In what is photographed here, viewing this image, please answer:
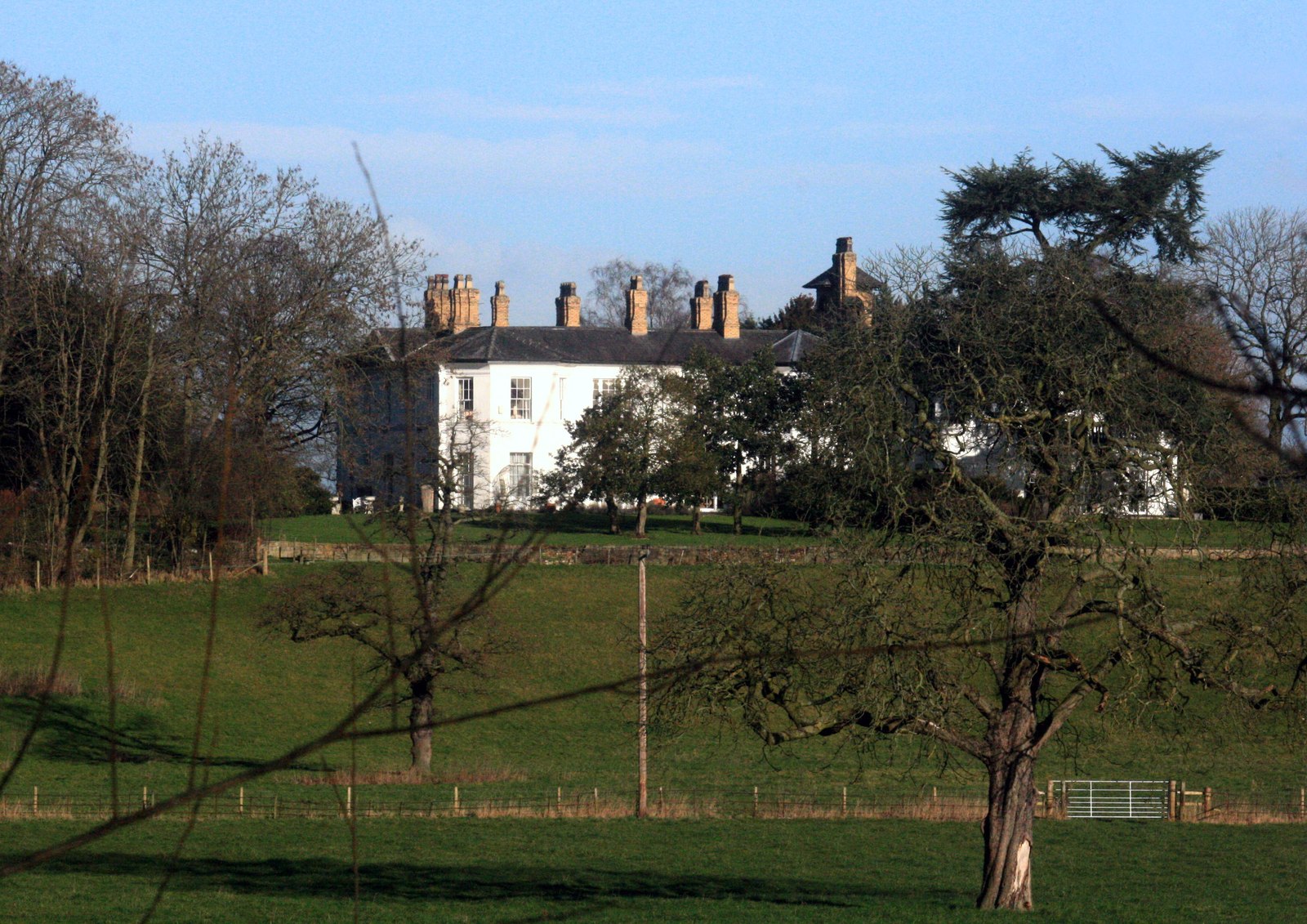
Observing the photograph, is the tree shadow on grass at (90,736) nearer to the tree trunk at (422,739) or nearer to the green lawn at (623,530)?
→ the tree trunk at (422,739)

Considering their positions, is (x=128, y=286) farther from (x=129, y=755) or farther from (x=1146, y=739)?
(x=1146, y=739)

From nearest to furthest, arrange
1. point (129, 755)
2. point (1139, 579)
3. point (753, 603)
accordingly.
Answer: point (1139, 579) < point (753, 603) < point (129, 755)

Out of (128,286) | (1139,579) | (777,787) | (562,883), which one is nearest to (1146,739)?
(777,787)

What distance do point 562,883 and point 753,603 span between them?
7067mm

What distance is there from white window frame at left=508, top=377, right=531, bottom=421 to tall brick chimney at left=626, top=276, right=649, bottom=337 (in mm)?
5801

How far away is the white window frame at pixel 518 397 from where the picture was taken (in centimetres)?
6612

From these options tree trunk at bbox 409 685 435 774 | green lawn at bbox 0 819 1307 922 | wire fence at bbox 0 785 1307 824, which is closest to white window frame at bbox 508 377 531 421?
tree trunk at bbox 409 685 435 774

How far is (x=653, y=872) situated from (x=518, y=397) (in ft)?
150

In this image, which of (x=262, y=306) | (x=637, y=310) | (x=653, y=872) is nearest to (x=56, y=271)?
(x=262, y=306)

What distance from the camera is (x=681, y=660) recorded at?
1647 cm

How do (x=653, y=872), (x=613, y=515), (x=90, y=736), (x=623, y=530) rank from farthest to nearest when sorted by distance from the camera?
1. (x=623, y=530)
2. (x=613, y=515)
3. (x=90, y=736)
4. (x=653, y=872)

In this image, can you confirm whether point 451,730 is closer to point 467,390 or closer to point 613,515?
point 613,515

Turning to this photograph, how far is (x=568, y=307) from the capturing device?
7194cm

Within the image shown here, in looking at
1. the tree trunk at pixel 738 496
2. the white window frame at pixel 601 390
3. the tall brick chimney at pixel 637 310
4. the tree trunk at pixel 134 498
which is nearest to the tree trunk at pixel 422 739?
the tree trunk at pixel 134 498
